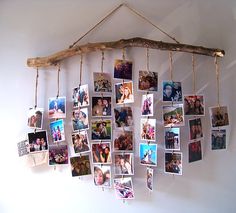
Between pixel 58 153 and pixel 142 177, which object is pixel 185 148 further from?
pixel 58 153

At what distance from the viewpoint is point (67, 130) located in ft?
4.45

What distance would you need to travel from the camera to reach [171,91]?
4.31 ft

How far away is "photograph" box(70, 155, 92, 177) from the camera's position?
1.31 meters

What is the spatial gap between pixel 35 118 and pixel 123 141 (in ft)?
1.42

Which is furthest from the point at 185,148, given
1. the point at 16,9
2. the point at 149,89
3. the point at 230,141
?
the point at 16,9

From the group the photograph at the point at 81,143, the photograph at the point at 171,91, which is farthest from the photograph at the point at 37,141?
the photograph at the point at 171,91

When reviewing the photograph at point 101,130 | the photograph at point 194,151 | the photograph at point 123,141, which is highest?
A: the photograph at point 101,130

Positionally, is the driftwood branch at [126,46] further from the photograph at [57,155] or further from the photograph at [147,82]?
the photograph at [57,155]

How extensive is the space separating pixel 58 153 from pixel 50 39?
56 centimetres

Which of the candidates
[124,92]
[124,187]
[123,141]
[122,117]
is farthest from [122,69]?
[124,187]

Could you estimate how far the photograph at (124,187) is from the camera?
130cm

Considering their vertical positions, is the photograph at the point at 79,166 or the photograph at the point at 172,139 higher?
the photograph at the point at 172,139

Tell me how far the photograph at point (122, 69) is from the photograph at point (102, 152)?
32 centimetres

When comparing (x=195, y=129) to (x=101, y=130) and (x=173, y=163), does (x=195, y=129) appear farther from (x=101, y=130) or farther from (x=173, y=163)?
(x=101, y=130)
